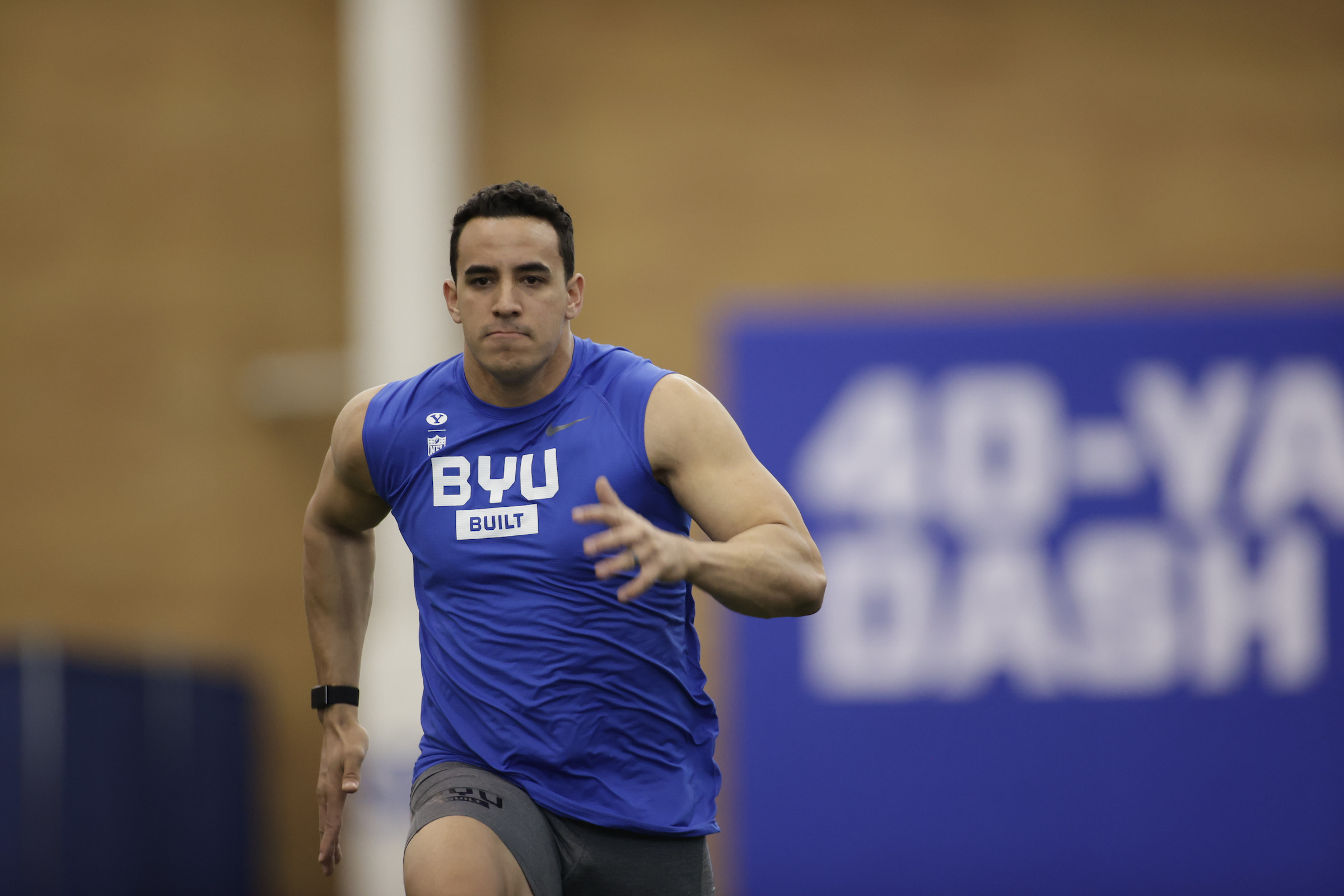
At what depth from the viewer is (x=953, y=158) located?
10.7 meters

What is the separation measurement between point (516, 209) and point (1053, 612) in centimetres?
573

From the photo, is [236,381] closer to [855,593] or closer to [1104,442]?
[855,593]

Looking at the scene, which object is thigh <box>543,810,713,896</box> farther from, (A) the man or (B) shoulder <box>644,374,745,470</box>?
(B) shoulder <box>644,374,745,470</box>

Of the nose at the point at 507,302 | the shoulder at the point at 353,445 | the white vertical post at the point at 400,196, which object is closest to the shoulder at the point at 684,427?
the nose at the point at 507,302

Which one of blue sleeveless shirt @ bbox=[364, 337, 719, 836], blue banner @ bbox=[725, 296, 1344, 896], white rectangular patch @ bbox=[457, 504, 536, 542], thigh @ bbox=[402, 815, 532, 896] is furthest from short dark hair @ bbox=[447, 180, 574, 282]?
blue banner @ bbox=[725, 296, 1344, 896]

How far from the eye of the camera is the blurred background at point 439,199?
10.5 meters

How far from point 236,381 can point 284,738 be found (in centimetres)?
261

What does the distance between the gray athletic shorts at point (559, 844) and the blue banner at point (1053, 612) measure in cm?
483

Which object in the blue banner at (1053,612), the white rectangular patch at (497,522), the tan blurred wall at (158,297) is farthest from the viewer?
the tan blurred wall at (158,297)

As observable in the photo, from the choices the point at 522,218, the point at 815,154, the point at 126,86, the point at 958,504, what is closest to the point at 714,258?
the point at 815,154

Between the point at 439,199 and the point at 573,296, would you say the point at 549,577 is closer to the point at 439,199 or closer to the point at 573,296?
the point at 573,296

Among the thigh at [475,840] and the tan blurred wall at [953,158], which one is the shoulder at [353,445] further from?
the tan blurred wall at [953,158]

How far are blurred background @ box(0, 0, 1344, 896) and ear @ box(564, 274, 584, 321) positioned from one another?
248 inches

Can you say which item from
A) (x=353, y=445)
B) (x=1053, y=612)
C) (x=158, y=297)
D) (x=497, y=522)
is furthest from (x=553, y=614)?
(x=158, y=297)
